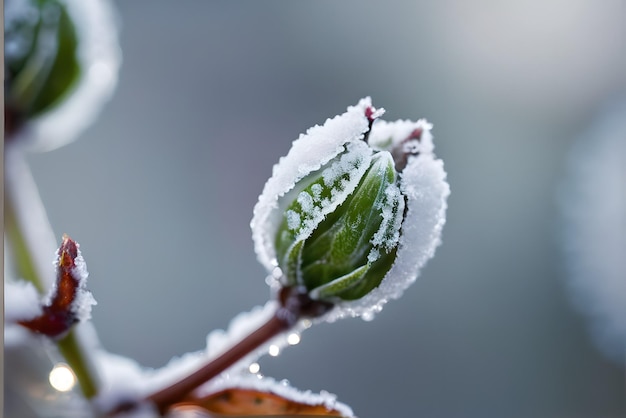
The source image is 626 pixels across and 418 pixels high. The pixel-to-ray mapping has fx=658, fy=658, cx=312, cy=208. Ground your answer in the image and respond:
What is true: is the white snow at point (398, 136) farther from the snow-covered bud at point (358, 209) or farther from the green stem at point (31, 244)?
the green stem at point (31, 244)

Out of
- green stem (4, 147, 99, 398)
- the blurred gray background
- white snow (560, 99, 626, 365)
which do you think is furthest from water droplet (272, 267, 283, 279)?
white snow (560, 99, 626, 365)

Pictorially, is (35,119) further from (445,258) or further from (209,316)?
(445,258)

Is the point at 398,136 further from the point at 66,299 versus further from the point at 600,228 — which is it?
the point at 600,228

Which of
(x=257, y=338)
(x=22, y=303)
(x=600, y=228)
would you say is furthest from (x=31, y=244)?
(x=600, y=228)

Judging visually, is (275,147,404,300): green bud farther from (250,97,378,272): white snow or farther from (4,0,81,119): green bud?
(4,0,81,119): green bud

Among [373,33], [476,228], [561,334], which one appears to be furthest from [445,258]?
[373,33]
